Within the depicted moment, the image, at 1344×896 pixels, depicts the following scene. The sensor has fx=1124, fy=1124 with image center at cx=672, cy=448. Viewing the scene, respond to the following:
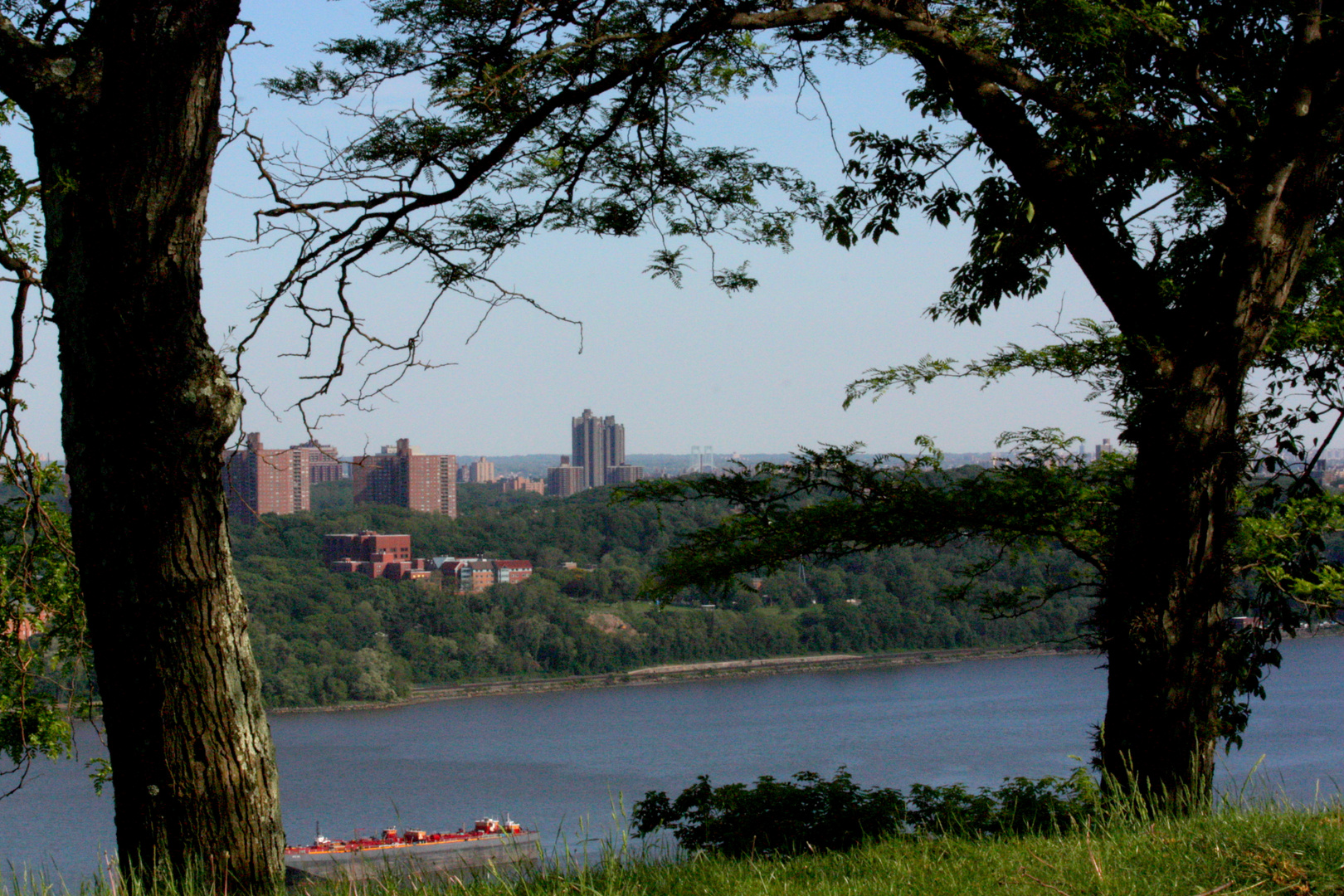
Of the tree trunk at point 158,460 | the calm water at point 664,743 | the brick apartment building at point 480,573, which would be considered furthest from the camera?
the brick apartment building at point 480,573

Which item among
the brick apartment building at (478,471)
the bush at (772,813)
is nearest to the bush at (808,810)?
the bush at (772,813)

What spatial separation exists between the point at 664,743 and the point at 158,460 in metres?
24.6

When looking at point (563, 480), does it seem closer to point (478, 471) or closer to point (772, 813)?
point (478, 471)

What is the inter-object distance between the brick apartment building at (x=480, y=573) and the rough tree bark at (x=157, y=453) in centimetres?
3654

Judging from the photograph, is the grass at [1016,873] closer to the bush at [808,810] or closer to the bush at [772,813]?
the bush at [808,810]

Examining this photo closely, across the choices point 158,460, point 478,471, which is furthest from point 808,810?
point 478,471

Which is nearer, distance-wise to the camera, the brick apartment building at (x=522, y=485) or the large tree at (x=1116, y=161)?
the large tree at (x=1116, y=161)

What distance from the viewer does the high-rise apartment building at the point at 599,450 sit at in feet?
185

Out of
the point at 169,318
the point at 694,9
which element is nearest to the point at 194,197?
the point at 169,318

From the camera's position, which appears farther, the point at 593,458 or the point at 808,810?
the point at 593,458

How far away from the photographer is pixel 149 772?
2.06 m

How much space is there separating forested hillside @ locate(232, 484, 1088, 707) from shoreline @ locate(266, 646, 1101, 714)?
Answer: 430 millimetres

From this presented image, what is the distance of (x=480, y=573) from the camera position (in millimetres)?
40656

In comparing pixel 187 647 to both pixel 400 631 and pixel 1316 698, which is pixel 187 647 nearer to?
pixel 1316 698
